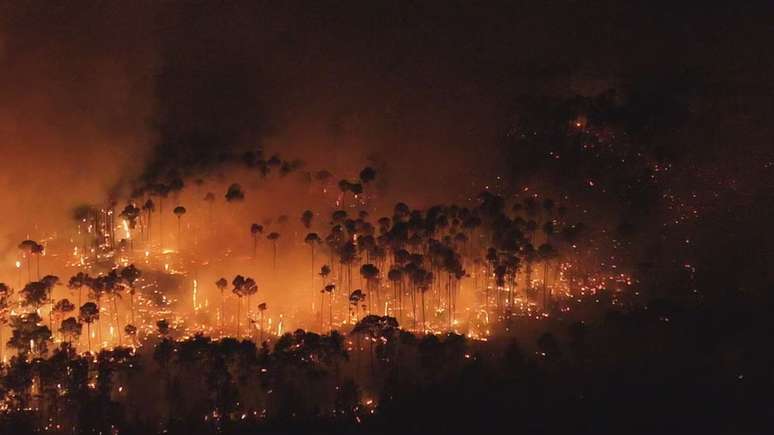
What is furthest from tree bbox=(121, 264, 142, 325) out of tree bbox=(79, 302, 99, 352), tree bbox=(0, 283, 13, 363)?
tree bbox=(0, 283, 13, 363)

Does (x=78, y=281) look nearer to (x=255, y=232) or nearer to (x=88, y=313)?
(x=88, y=313)

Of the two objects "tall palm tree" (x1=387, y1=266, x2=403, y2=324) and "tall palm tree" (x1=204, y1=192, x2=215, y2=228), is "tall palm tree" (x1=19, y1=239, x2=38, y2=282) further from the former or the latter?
"tall palm tree" (x1=387, y1=266, x2=403, y2=324)

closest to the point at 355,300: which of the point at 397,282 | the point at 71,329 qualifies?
the point at 397,282

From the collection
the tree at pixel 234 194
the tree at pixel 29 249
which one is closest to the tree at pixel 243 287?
the tree at pixel 29 249

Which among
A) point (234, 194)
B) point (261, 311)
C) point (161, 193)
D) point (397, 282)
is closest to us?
point (261, 311)

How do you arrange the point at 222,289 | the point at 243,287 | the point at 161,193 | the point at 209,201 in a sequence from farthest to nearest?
the point at 209,201
the point at 161,193
the point at 222,289
the point at 243,287

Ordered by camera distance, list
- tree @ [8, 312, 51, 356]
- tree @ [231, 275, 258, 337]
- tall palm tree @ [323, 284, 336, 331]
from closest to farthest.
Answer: tree @ [8, 312, 51, 356], tree @ [231, 275, 258, 337], tall palm tree @ [323, 284, 336, 331]

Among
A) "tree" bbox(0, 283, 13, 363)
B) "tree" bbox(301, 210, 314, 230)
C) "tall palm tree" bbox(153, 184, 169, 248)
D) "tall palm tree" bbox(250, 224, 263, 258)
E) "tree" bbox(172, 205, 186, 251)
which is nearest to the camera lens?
"tree" bbox(0, 283, 13, 363)

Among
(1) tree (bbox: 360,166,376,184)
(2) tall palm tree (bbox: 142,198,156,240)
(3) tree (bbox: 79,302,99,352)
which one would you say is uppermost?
(1) tree (bbox: 360,166,376,184)

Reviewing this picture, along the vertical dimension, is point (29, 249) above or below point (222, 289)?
above

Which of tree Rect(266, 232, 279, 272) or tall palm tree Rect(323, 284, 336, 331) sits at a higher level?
tree Rect(266, 232, 279, 272)

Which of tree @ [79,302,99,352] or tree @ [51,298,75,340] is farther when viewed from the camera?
tree @ [51,298,75,340]

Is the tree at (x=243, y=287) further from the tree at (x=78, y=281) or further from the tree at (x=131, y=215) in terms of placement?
the tree at (x=131, y=215)
